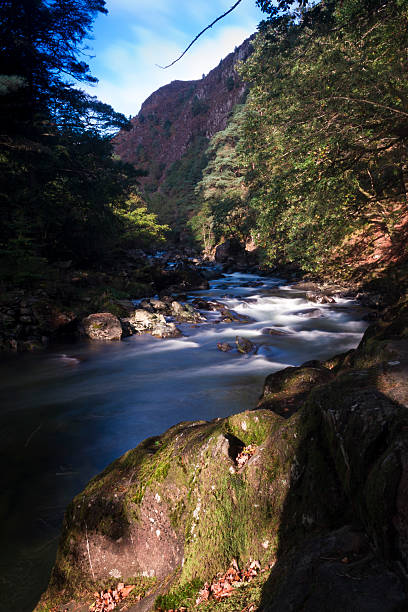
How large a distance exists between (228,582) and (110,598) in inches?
43.9

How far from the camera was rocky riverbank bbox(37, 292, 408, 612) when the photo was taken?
1443 millimetres

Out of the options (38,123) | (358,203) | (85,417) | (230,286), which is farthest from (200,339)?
(38,123)

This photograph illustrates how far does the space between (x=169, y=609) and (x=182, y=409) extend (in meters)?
5.56

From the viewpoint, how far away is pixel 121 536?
112 inches

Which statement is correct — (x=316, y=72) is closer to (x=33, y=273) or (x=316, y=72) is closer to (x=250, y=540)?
(x=250, y=540)

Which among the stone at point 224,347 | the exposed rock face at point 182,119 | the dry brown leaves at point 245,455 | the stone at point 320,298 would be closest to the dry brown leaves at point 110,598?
the dry brown leaves at point 245,455

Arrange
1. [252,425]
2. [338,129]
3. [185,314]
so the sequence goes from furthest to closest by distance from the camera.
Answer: [185,314] → [338,129] → [252,425]

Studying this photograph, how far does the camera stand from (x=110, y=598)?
106 inches

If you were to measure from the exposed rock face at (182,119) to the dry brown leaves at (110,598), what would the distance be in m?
103

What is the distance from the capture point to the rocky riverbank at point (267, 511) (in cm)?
144

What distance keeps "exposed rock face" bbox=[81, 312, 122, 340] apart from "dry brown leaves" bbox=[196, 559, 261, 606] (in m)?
11.2

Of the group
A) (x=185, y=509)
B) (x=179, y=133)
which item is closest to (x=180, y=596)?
(x=185, y=509)

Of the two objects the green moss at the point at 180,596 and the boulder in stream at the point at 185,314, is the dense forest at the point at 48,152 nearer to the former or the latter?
the boulder in stream at the point at 185,314

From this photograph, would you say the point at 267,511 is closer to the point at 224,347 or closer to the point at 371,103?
the point at 371,103
